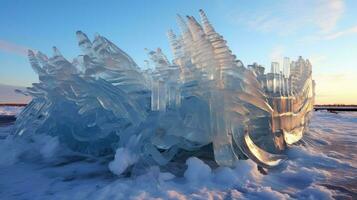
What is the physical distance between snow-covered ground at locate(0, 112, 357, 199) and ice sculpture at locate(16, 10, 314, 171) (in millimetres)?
320

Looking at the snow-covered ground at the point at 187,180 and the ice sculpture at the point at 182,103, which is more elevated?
the ice sculpture at the point at 182,103

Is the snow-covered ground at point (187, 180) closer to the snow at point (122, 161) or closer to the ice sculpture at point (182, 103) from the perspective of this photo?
the snow at point (122, 161)

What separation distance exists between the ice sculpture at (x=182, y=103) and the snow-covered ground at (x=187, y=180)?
0.32 metres

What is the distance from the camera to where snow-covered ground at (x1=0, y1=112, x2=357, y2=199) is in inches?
125

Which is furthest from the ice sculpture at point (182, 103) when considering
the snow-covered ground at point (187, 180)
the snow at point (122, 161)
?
the snow-covered ground at point (187, 180)

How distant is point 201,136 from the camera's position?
415 cm

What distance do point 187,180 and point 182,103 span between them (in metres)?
1.15

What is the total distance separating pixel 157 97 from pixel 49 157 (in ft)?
7.56

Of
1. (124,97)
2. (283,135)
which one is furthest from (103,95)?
(283,135)

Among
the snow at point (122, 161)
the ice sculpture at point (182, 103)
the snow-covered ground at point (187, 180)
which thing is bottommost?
the snow-covered ground at point (187, 180)

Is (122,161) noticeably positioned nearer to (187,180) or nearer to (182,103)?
(187,180)

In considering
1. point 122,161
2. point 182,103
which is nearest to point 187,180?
point 122,161

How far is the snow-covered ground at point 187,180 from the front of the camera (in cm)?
318

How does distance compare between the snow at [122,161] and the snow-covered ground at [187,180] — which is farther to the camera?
the snow at [122,161]
